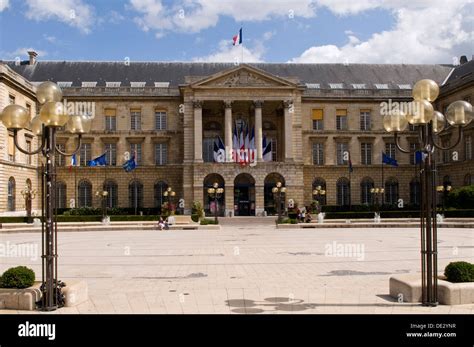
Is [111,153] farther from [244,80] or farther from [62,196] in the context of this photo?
[244,80]

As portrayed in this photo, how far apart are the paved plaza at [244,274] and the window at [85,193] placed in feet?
111

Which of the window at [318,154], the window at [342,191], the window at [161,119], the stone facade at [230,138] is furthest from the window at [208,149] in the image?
the window at [342,191]

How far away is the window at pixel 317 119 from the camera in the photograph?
61250 millimetres

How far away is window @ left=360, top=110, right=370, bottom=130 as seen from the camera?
61656 millimetres

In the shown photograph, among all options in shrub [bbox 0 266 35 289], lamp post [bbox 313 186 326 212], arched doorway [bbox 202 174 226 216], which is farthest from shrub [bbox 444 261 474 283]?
Result: arched doorway [bbox 202 174 226 216]

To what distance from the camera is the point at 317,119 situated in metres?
61.4

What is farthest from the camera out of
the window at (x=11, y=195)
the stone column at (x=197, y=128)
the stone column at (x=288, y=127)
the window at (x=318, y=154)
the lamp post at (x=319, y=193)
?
the window at (x=318, y=154)

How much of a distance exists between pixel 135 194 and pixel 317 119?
70.8 feet

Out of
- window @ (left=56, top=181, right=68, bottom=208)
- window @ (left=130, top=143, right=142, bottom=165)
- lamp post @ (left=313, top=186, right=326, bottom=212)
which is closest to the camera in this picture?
lamp post @ (left=313, top=186, right=326, bottom=212)

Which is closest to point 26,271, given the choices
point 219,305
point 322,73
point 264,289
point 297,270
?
point 219,305

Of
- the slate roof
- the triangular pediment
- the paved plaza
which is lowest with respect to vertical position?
the paved plaza

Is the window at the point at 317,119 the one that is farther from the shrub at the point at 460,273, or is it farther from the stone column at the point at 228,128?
the shrub at the point at 460,273

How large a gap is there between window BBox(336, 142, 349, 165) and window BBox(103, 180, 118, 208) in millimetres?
24640

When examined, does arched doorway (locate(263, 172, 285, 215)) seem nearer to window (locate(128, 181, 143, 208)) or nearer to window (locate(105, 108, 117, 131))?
window (locate(128, 181, 143, 208))
